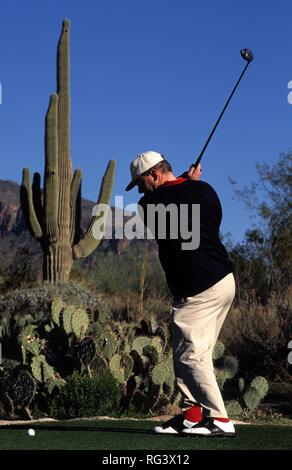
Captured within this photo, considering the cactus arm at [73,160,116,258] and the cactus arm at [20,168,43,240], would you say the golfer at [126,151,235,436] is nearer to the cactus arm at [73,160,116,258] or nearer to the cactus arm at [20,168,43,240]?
the cactus arm at [20,168,43,240]

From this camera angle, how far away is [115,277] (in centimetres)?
2970

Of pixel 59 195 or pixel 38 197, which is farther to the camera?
pixel 38 197

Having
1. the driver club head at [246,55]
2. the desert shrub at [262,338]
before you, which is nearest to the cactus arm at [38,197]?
the desert shrub at [262,338]

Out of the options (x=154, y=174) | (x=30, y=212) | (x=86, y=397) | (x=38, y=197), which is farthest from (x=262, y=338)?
(x=154, y=174)

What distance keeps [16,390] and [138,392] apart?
1.33 metres

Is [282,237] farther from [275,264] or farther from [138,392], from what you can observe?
[138,392]

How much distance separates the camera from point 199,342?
21.6ft

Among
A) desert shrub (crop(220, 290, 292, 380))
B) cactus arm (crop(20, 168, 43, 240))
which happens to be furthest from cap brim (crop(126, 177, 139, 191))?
cactus arm (crop(20, 168, 43, 240))

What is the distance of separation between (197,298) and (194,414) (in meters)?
0.81

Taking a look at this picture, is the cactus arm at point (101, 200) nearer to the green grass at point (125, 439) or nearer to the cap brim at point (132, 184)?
the green grass at point (125, 439)

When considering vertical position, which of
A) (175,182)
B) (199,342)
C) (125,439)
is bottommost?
(125,439)

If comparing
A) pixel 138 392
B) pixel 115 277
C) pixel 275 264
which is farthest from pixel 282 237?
pixel 138 392

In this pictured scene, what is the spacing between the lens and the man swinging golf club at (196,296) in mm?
6590

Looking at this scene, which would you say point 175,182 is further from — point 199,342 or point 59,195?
point 59,195
